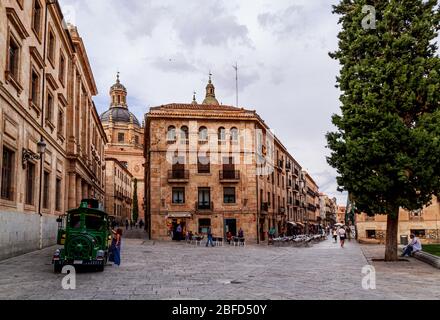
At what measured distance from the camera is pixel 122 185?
259ft

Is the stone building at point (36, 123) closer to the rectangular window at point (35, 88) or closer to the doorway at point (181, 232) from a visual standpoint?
the rectangular window at point (35, 88)

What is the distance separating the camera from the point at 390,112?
17688mm

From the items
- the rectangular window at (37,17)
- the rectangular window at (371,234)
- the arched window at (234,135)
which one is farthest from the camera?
the arched window at (234,135)

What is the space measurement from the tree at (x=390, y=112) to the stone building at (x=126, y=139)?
239 feet

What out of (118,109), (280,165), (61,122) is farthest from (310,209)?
(61,122)

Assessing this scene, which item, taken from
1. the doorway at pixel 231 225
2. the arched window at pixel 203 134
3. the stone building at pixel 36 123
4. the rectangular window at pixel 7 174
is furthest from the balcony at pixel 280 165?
the rectangular window at pixel 7 174

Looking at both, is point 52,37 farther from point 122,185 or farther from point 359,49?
point 122,185

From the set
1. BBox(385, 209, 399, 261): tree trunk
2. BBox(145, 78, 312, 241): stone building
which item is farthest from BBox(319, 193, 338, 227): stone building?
BBox(385, 209, 399, 261): tree trunk

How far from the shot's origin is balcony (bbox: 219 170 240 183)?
1578 inches

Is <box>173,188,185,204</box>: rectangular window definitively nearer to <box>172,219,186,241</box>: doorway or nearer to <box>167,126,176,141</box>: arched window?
<box>172,219,186,241</box>: doorway

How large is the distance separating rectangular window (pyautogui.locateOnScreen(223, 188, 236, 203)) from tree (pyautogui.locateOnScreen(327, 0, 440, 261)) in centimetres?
2187

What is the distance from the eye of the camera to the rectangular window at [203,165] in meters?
40.0
